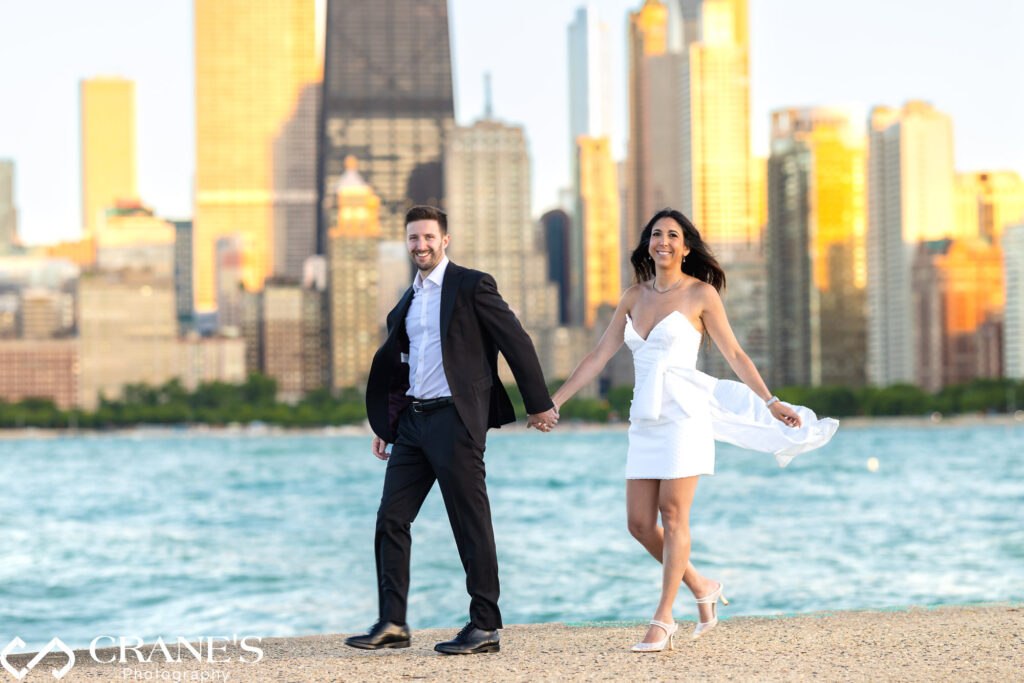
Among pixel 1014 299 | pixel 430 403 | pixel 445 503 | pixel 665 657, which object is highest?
pixel 430 403

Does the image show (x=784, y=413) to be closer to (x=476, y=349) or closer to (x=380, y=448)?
(x=476, y=349)

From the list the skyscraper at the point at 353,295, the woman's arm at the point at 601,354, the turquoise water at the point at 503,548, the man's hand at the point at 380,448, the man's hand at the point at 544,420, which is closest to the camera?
the man's hand at the point at 544,420

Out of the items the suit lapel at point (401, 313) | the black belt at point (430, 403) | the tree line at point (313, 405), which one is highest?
the suit lapel at point (401, 313)

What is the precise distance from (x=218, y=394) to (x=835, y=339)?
241ft

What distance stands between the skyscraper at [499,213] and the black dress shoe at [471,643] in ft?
611

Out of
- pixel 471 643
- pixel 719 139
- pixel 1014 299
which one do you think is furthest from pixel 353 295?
pixel 471 643

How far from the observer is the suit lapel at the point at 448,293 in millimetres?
7039

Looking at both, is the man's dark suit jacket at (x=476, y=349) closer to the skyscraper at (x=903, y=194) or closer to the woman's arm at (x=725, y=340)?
the woman's arm at (x=725, y=340)

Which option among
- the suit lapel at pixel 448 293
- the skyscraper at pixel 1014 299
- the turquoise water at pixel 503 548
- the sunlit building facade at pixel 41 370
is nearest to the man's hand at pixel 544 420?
the suit lapel at pixel 448 293

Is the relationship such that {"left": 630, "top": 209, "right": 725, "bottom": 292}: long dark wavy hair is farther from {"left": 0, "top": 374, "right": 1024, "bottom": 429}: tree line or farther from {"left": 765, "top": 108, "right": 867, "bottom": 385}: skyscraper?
{"left": 765, "top": 108, "right": 867, "bottom": 385}: skyscraper

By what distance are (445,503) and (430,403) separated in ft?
1.60

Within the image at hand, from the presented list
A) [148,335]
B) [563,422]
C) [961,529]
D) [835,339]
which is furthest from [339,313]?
[961,529]

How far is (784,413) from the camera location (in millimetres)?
7270

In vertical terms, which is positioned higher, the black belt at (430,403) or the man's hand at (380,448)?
the black belt at (430,403)
